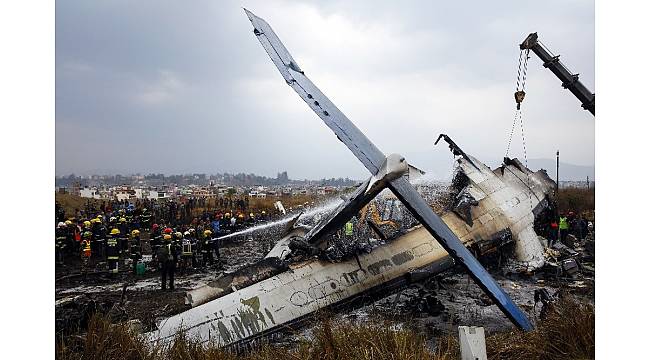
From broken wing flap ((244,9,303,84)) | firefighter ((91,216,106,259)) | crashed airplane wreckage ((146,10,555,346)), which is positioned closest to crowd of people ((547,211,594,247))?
crashed airplane wreckage ((146,10,555,346))

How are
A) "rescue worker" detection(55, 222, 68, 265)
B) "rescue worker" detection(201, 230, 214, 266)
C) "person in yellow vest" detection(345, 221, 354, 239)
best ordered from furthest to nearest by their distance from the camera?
"rescue worker" detection(201, 230, 214, 266) < "person in yellow vest" detection(345, 221, 354, 239) < "rescue worker" detection(55, 222, 68, 265)

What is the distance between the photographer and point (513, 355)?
11.9 feet

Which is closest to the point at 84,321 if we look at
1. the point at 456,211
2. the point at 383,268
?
the point at 383,268

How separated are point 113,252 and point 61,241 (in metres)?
0.87

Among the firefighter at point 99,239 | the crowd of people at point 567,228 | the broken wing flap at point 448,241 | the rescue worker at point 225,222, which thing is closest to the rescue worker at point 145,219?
the firefighter at point 99,239

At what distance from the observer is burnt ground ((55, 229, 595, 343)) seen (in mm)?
5254

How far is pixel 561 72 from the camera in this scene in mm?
4996

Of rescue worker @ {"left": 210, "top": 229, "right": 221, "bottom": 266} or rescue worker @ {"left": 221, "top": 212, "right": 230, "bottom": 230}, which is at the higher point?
rescue worker @ {"left": 221, "top": 212, "right": 230, "bottom": 230}

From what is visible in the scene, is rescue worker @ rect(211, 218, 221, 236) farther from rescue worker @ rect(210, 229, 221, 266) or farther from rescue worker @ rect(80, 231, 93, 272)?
rescue worker @ rect(80, 231, 93, 272)

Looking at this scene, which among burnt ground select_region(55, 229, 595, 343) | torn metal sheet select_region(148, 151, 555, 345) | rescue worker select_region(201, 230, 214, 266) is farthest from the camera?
rescue worker select_region(201, 230, 214, 266)

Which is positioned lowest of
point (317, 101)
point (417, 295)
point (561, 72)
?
point (417, 295)

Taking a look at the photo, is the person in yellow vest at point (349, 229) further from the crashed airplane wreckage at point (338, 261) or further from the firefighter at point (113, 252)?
the firefighter at point (113, 252)

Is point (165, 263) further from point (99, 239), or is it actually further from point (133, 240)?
point (99, 239)

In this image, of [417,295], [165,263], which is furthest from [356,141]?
[165,263]
